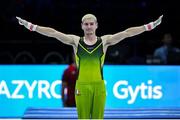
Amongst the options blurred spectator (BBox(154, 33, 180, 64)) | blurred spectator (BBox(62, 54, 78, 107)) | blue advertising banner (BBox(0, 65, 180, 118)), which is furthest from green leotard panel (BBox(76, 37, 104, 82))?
blurred spectator (BBox(154, 33, 180, 64))

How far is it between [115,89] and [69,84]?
993 mm

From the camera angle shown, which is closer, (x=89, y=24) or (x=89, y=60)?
(x=89, y=24)

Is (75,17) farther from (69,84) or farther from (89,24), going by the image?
(89,24)

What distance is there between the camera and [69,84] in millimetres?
9203

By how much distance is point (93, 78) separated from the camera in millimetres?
5633

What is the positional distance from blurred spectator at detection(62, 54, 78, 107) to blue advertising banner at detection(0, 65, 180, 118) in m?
0.46

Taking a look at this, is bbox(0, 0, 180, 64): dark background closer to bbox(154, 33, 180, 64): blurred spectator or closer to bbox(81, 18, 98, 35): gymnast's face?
bbox(154, 33, 180, 64): blurred spectator

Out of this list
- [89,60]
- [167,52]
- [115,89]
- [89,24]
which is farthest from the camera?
[167,52]

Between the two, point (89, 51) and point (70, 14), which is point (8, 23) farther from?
point (89, 51)

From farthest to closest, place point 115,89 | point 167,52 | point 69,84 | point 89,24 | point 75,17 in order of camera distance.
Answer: point 75,17
point 167,52
point 115,89
point 69,84
point 89,24

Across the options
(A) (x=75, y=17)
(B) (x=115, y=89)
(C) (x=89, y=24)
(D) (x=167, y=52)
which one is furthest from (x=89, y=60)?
(A) (x=75, y=17)

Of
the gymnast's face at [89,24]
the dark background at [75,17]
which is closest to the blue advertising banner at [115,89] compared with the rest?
the dark background at [75,17]

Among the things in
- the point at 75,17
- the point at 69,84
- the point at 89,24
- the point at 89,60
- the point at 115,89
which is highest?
the point at 75,17

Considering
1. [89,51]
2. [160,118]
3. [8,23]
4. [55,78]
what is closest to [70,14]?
[8,23]
